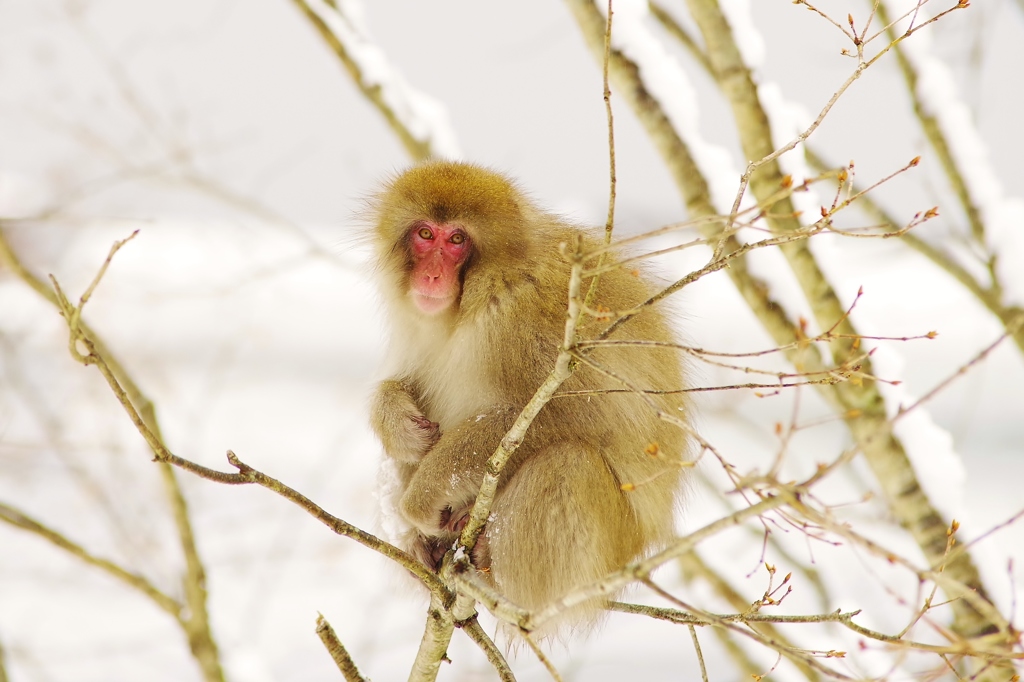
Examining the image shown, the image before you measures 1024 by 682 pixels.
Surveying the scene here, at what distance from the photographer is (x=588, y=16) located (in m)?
3.96

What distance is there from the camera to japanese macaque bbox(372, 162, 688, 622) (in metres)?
2.93

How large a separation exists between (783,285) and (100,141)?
14.6 feet

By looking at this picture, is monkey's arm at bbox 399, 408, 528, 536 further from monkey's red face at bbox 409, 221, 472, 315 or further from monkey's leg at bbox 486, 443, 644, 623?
monkey's red face at bbox 409, 221, 472, 315

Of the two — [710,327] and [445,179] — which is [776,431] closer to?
[445,179]

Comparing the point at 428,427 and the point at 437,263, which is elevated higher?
the point at 437,263

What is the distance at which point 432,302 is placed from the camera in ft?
10.6

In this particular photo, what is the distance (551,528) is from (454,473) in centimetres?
35

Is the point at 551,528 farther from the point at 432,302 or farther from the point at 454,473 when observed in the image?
the point at 432,302

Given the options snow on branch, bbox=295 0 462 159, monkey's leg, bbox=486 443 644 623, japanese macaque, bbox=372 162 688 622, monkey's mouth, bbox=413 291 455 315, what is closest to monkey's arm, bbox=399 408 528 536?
japanese macaque, bbox=372 162 688 622

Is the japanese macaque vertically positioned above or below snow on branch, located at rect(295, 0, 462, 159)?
below

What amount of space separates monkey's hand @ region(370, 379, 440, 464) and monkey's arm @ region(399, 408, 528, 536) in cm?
19

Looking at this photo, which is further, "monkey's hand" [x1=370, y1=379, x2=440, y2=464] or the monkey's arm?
"monkey's hand" [x1=370, y1=379, x2=440, y2=464]

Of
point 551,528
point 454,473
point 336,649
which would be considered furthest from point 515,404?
point 336,649

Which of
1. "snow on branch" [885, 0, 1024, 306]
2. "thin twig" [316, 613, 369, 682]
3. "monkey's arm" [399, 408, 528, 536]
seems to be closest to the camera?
"thin twig" [316, 613, 369, 682]
